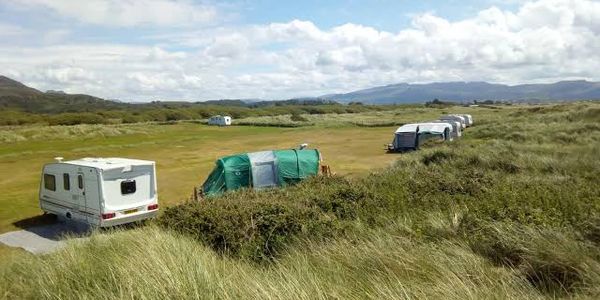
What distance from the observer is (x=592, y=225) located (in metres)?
6.60

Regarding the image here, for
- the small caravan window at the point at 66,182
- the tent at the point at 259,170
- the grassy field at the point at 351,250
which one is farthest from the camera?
the tent at the point at 259,170

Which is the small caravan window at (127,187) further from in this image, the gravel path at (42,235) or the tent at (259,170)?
the tent at (259,170)

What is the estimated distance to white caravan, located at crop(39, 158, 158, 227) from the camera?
676 inches

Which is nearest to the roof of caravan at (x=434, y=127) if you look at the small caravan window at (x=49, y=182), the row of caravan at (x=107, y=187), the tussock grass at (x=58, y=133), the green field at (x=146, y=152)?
the green field at (x=146, y=152)

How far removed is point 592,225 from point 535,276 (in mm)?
1884

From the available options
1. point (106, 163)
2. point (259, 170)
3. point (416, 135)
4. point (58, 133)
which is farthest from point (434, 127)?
point (58, 133)

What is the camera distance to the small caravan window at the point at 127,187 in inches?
703

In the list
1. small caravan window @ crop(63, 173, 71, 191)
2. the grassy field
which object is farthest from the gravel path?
the grassy field

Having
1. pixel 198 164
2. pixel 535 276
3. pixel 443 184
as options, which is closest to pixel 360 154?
pixel 198 164

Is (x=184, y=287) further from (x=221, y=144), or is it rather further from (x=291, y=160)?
(x=221, y=144)

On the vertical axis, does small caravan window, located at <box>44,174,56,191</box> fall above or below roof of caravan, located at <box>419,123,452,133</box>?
below

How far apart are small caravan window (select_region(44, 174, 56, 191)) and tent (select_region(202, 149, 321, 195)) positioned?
6.35 m

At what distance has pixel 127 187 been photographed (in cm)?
1798

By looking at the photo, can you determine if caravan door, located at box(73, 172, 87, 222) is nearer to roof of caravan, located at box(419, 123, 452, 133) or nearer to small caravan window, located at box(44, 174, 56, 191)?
small caravan window, located at box(44, 174, 56, 191)
